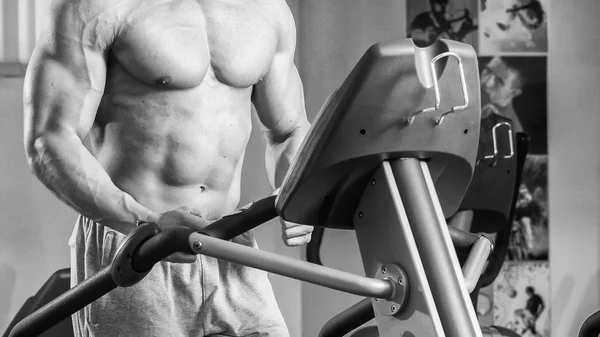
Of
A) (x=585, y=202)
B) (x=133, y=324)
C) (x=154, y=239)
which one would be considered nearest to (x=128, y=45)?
(x=133, y=324)

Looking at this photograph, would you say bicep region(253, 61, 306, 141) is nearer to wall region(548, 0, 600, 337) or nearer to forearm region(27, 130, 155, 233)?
forearm region(27, 130, 155, 233)

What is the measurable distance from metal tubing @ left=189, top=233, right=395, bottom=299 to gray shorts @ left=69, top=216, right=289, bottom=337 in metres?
0.82

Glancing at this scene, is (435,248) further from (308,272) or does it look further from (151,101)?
(151,101)

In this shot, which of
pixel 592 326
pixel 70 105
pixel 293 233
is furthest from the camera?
pixel 70 105

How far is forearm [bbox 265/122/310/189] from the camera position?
2.18 meters

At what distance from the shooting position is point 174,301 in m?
1.99

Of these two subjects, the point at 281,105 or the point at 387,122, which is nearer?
the point at 387,122

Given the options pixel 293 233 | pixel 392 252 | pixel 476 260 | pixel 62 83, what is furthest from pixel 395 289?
pixel 62 83

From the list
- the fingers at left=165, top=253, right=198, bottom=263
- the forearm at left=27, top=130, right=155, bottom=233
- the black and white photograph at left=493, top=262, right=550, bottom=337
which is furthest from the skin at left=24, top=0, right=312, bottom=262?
the black and white photograph at left=493, top=262, right=550, bottom=337

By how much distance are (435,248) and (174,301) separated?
0.96 metres

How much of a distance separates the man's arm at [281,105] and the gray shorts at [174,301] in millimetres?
228

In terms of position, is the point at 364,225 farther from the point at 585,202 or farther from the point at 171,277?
the point at 585,202

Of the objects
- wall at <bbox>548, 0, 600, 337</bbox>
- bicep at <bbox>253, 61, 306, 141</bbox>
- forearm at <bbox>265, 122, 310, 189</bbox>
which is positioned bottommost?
wall at <bbox>548, 0, 600, 337</bbox>

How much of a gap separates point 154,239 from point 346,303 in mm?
3142
